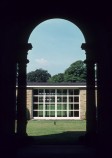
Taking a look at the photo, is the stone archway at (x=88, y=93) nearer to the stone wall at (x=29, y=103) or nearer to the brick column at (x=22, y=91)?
the brick column at (x=22, y=91)

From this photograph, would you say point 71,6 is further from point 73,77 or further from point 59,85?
point 73,77

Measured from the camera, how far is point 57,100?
1469 inches

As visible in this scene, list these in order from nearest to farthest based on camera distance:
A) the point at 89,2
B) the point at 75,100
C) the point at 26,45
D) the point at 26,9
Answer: the point at 89,2, the point at 26,9, the point at 26,45, the point at 75,100

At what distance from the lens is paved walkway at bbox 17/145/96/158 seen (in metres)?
10.2

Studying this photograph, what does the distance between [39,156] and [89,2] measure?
4.94 metres

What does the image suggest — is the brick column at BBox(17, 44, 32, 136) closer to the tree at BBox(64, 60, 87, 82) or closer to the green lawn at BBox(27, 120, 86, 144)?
the green lawn at BBox(27, 120, 86, 144)

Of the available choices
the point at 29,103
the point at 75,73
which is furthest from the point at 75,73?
the point at 29,103

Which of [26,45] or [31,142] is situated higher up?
[26,45]

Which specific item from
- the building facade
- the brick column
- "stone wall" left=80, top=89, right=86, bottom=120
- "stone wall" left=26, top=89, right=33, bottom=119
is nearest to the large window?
the building facade

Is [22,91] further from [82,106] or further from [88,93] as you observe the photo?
[82,106]

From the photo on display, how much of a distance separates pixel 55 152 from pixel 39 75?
95.1 m

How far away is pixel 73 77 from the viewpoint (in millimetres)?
79812

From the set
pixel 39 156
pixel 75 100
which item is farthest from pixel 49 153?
pixel 75 100

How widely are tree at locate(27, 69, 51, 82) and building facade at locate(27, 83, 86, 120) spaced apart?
67546mm
